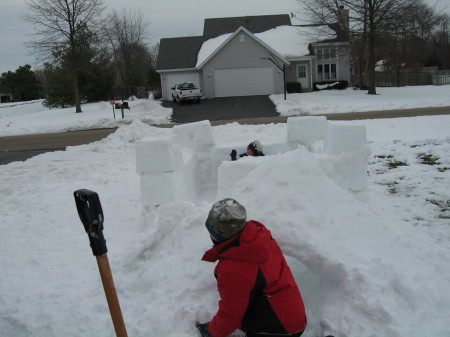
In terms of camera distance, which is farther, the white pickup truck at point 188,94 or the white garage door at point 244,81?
the white garage door at point 244,81

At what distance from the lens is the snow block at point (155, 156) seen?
5016 mm

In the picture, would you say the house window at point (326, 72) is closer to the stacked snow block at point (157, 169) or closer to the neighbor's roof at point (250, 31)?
the neighbor's roof at point (250, 31)

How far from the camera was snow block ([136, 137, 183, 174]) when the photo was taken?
5016 millimetres

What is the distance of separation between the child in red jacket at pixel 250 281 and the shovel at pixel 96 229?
0.66 m

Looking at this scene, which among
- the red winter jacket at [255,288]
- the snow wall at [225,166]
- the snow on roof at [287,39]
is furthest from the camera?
the snow on roof at [287,39]

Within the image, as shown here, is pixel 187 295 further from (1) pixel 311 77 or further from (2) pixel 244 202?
(1) pixel 311 77

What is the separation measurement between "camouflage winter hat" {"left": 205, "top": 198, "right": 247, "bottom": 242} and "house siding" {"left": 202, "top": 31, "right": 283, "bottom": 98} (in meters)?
31.0

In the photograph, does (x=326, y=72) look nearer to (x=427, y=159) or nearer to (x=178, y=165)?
(x=427, y=159)

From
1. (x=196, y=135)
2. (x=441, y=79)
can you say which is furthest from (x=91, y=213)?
(x=441, y=79)

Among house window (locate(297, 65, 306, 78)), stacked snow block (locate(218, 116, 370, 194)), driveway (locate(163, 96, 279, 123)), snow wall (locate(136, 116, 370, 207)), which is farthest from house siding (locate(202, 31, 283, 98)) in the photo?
stacked snow block (locate(218, 116, 370, 194))

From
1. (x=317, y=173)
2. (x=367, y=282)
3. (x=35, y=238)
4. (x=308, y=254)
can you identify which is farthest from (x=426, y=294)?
(x=35, y=238)

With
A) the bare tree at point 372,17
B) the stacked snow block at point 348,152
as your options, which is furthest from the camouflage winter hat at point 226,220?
the bare tree at point 372,17

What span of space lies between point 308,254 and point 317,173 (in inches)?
35.5

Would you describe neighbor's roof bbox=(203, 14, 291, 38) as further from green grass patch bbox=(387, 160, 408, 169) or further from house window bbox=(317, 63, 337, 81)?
green grass patch bbox=(387, 160, 408, 169)
